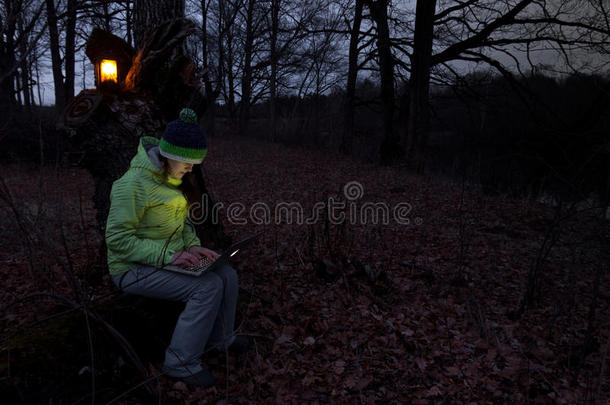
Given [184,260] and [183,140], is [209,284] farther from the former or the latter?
[183,140]

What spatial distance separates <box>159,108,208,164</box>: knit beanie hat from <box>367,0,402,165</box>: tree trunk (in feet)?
39.3

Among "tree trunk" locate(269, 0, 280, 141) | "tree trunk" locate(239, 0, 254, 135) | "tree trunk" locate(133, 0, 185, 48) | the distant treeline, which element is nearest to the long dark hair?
"tree trunk" locate(133, 0, 185, 48)

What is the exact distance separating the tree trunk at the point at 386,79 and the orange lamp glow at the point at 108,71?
454 inches

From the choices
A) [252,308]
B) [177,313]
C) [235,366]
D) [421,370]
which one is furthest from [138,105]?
[421,370]

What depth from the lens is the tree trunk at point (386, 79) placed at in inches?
534

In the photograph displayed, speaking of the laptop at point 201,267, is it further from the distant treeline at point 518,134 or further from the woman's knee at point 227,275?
the distant treeline at point 518,134

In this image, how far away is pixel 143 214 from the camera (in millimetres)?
2537

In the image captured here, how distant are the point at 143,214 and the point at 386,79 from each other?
43.6ft

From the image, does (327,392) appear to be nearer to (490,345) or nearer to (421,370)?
(421,370)

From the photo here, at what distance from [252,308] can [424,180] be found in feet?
28.0

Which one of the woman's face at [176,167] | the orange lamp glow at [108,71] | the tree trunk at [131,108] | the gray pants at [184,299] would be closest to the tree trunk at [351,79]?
the tree trunk at [131,108]

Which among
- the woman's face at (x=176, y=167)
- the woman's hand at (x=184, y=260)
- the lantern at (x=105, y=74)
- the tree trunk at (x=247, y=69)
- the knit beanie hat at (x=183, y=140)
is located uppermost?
the tree trunk at (x=247, y=69)

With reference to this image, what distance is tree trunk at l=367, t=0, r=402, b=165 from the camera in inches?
534

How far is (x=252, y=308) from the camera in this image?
139 inches
